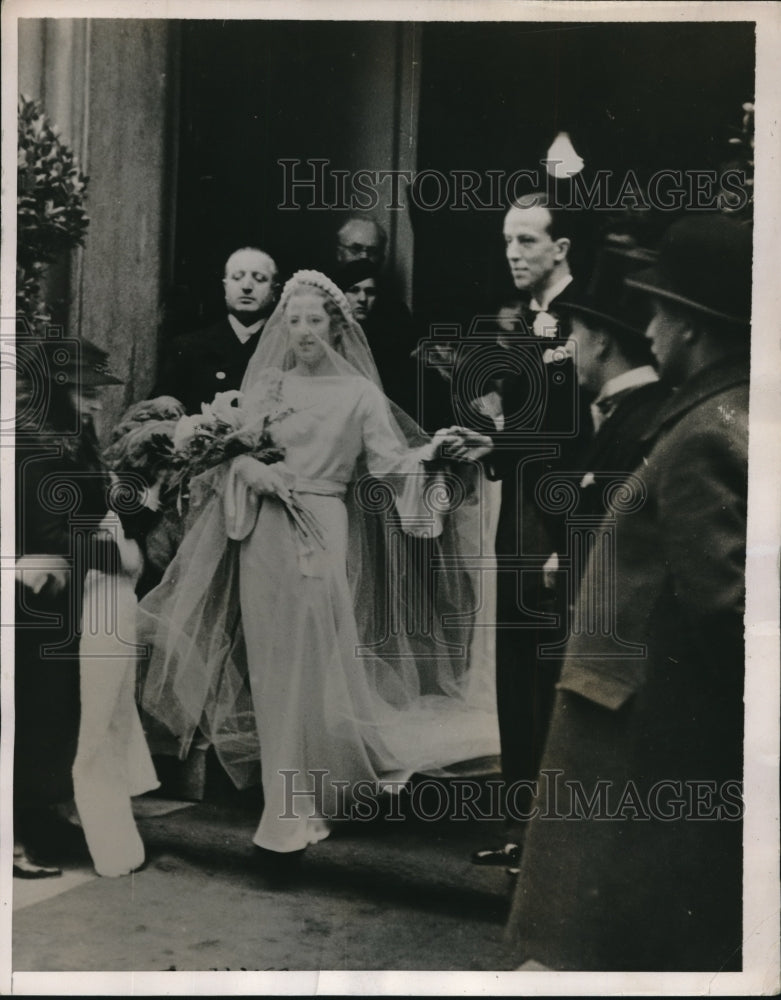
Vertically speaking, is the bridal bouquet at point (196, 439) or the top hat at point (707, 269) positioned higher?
the top hat at point (707, 269)

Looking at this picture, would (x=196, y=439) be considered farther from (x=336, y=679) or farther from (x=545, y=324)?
(x=545, y=324)

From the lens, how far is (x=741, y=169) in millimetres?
4242

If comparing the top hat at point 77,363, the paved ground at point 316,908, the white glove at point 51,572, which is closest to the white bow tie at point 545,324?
the top hat at point 77,363

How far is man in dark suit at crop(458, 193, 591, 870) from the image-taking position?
166 inches

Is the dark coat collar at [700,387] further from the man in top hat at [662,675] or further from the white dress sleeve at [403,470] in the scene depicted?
the white dress sleeve at [403,470]

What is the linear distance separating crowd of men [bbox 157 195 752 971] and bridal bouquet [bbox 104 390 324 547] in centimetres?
22

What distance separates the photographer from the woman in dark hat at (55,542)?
14.0 ft

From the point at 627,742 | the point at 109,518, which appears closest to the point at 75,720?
the point at 109,518

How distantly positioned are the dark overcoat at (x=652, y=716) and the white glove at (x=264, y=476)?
1.21m

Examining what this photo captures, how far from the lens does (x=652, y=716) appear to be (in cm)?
424

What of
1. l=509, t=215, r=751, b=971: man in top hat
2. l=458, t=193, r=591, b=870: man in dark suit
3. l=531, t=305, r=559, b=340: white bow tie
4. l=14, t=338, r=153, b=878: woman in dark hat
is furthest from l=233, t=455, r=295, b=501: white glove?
l=509, t=215, r=751, b=971: man in top hat

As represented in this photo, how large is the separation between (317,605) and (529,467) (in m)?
0.97

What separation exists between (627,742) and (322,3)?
3.05 m

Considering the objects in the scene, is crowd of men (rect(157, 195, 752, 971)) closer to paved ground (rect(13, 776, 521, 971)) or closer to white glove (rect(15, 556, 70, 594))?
paved ground (rect(13, 776, 521, 971))
